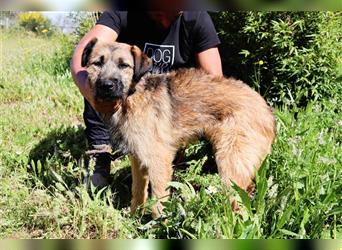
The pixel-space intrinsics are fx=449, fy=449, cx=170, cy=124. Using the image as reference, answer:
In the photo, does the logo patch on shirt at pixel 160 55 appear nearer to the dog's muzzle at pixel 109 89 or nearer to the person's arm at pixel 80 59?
the person's arm at pixel 80 59

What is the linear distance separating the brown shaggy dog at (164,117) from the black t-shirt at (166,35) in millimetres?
570

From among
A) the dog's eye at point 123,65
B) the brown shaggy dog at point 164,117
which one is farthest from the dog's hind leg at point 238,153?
the dog's eye at point 123,65

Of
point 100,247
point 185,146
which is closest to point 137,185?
point 185,146

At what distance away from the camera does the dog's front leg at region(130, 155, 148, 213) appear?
4.00 metres

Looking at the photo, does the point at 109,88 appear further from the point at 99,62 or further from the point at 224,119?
the point at 224,119

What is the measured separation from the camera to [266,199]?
3279mm

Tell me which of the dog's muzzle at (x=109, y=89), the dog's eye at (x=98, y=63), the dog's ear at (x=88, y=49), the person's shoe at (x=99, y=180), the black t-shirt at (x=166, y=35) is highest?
the black t-shirt at (x=166, y=35)

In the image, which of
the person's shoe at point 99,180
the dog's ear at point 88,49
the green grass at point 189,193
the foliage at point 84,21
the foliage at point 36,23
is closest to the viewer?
the green grass at point 189,193

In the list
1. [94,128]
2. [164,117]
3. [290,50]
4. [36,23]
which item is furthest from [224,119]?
[36,23]

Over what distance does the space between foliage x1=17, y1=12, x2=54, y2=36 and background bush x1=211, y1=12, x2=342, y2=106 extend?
4396 millimetres

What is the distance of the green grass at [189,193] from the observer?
10.2 ft

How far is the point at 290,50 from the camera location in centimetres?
518

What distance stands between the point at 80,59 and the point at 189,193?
66.9 inches

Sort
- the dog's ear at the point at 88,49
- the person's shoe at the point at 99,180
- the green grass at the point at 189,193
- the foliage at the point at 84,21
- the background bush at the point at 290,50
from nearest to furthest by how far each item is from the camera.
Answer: the green grass at the point at 189,193
the dog's ear at the point at 88,49
the person's shoe at the point at 99,180
the background bush at the point at 290,50
the foliage at the point at 84,21
